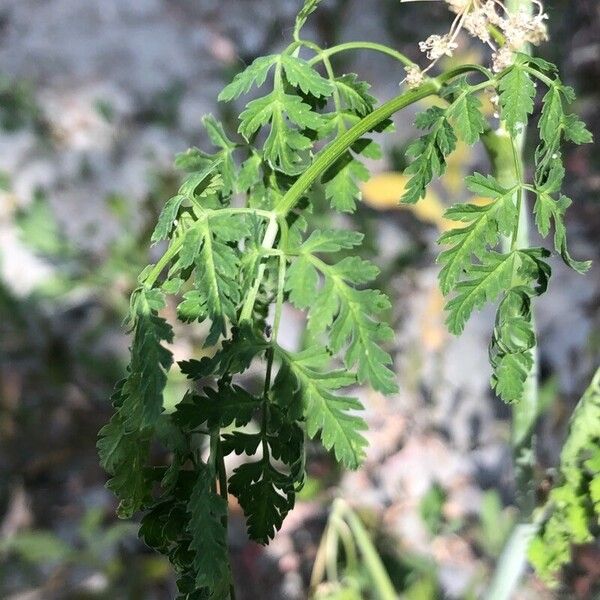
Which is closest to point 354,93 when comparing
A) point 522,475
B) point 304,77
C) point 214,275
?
point 304,77

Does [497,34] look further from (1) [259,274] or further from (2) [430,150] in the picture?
(1) [259,274]

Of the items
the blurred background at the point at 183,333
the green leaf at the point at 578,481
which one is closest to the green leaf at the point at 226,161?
the green leaf at the point at 578,481

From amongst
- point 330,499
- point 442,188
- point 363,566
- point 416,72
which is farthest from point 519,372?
point 442,188

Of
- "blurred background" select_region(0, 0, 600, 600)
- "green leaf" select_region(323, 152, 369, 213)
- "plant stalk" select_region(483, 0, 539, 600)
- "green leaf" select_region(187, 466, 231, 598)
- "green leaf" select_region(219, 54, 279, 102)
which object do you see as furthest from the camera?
"blurred background" select_region(0, 0, 600, 600)

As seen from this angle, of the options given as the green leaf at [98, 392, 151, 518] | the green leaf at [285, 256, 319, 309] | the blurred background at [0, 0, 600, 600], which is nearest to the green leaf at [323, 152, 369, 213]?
the green leaf at [285, 256, 319, 309]

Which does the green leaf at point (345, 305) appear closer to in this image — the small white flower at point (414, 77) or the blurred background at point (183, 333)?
the small white flower at point (414, 77)

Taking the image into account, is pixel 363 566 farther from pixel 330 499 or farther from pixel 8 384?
pixel 8 384

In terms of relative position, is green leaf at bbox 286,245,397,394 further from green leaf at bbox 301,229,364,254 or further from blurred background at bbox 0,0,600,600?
blurred background at bbox 0,0,600,600
